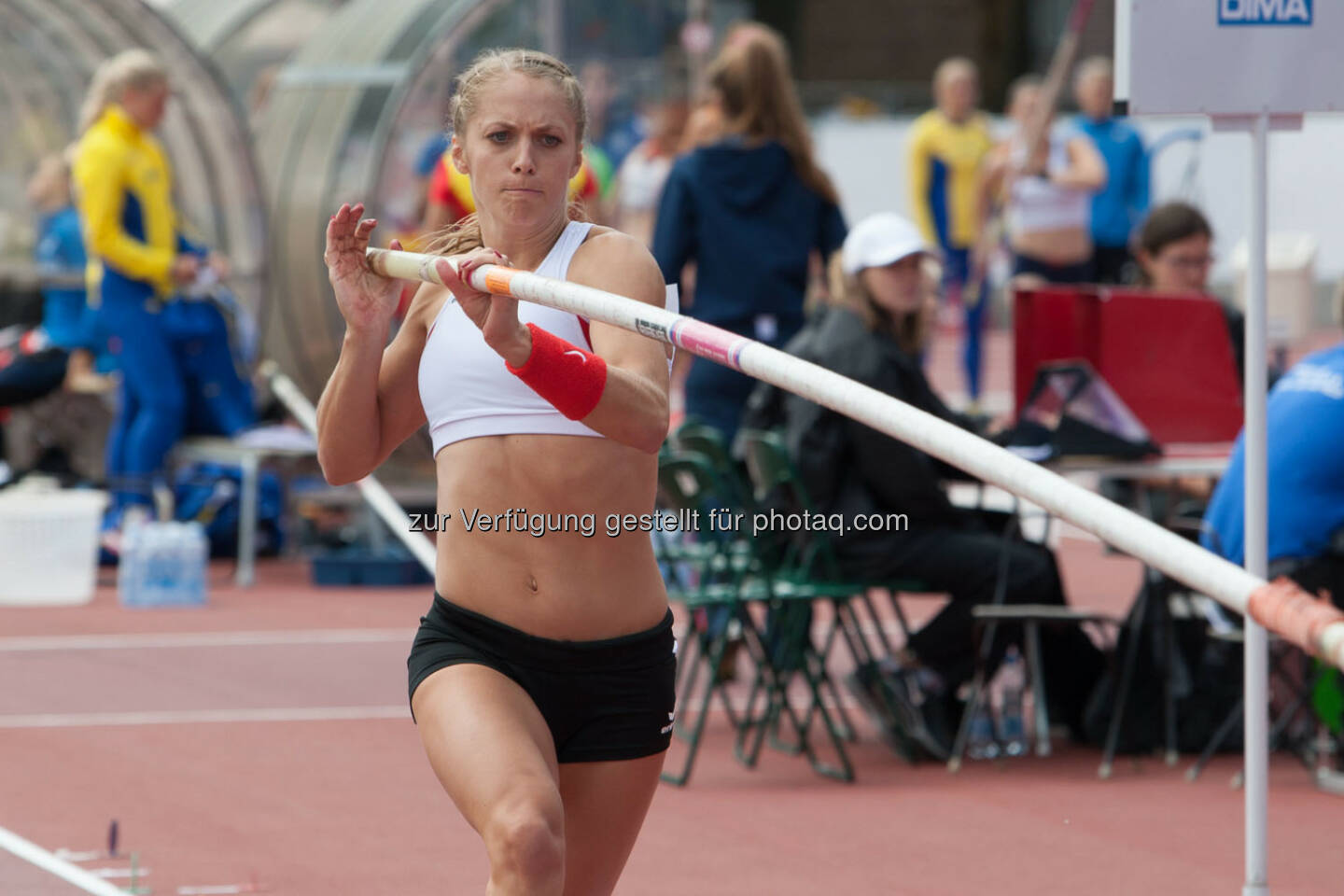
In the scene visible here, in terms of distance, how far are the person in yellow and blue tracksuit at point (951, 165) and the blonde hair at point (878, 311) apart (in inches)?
354

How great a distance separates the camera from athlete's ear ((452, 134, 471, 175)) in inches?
150

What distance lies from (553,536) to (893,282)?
12.5 feet

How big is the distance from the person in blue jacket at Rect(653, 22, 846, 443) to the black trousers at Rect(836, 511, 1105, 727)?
1577 millimetres

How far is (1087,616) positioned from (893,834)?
1233mm

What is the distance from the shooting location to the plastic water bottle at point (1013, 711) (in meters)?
7.24

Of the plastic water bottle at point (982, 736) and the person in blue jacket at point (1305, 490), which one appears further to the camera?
the plastic water bottle at point (982, 736)

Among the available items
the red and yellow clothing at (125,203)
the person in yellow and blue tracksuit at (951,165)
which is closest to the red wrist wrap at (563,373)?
the red and yellow clothing at (125,203)

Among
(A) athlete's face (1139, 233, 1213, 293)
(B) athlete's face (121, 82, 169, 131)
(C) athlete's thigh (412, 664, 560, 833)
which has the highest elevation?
(B) athlete's face (121, 82, 169, 131)

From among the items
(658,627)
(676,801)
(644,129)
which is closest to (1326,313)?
(644,129)

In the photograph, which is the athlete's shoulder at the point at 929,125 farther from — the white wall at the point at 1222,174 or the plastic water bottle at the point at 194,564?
the plastic water bottle at the point at 194,564

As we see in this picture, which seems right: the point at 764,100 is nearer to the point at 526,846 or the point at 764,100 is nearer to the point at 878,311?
the point at 878,311

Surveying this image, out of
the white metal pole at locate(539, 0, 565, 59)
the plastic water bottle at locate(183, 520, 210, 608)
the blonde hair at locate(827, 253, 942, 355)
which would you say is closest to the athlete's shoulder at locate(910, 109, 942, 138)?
the white metal pole at locate(539, 0, 565, 59)

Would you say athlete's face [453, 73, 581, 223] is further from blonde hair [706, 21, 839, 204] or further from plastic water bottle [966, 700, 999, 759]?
blonde hair [706, 21, 839, 204]

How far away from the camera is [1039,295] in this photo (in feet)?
26.7
